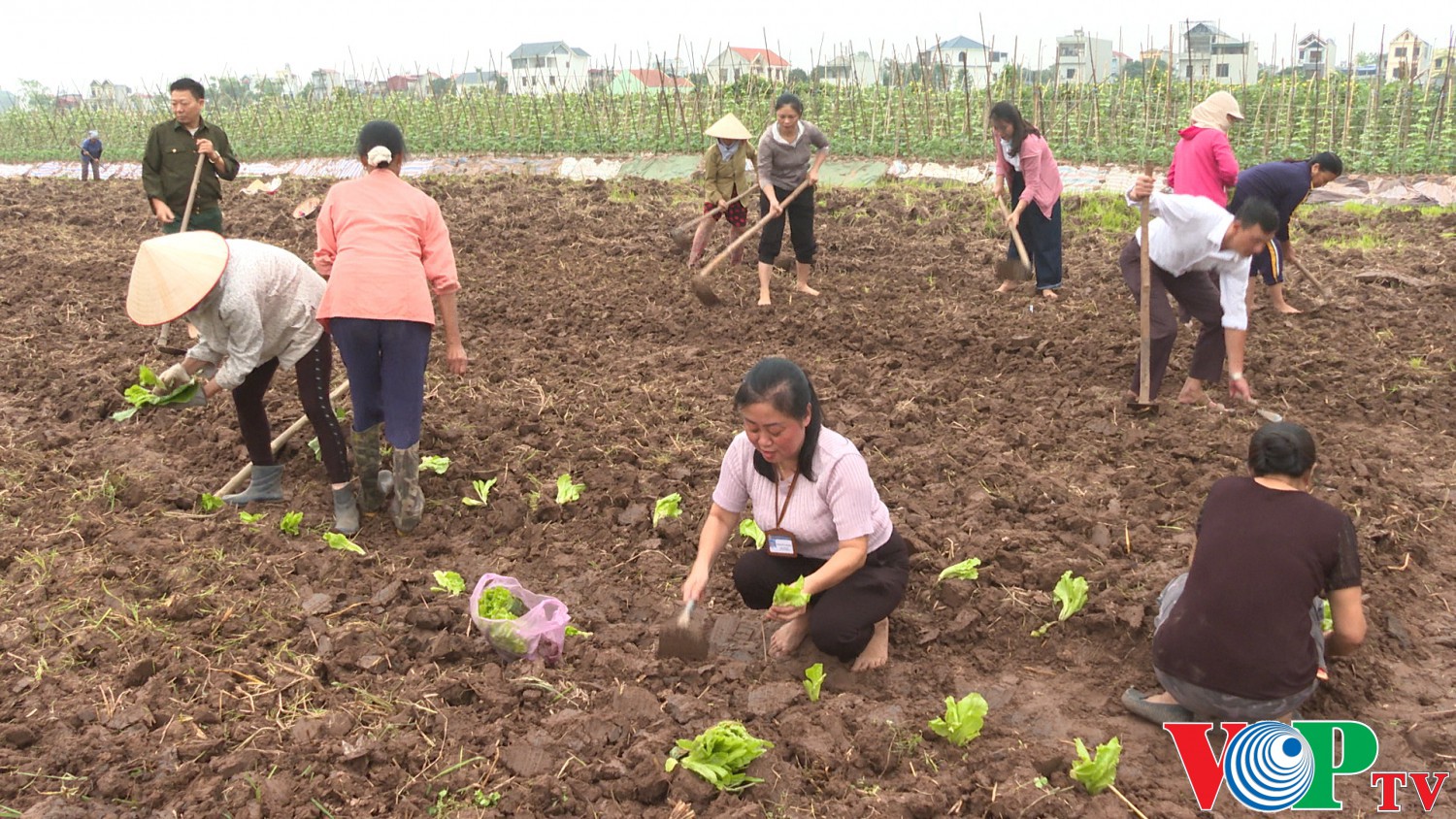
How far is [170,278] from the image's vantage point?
3916mm

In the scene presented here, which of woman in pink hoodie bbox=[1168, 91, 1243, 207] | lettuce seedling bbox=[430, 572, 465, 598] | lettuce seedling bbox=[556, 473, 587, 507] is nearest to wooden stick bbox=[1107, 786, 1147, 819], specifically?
lettuce seedling bbox=[430, 572, 465, 598]

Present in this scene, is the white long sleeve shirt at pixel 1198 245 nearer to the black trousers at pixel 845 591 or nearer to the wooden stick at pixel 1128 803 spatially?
the black trousers at pixel 845 591

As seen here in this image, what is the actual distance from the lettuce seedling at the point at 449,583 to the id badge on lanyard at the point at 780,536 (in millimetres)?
1163

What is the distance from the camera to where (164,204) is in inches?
266

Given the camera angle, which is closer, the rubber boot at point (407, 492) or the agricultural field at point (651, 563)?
the agricultural field at point (651, 563)

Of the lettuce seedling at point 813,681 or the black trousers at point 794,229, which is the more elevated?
the black trousers at point 794,229

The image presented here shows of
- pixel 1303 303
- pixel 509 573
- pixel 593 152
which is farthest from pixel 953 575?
pixel 593 152

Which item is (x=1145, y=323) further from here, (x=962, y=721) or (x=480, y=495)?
(x=480, y=495)

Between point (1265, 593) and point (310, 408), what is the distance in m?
3.48

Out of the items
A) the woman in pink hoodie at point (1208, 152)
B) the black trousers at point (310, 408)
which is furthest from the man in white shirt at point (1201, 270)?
the black trousers at point (310, 408)

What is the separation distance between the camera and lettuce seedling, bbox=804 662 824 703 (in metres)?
3.18

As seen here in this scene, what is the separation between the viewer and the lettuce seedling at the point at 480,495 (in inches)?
183

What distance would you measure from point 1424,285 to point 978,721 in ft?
21.7

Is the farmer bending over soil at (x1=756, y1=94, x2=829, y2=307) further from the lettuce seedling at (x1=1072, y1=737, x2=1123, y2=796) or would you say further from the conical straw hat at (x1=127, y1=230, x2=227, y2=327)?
the lettuce seedling at (x1=1072, y1=737, x2=1123, y2=796)
